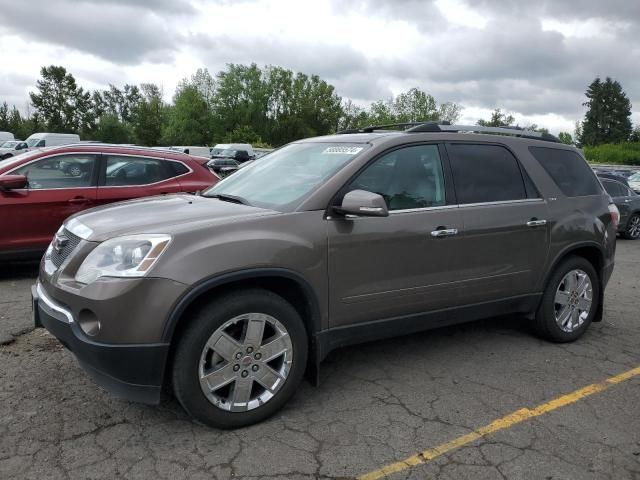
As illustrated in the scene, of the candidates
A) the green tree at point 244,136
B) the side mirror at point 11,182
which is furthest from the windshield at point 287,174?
the green tree at point 244,136

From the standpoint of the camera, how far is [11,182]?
6.32 meters

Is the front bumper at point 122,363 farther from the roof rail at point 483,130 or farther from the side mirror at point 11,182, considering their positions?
the side mirror at point 11,182

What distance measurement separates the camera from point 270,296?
323cm

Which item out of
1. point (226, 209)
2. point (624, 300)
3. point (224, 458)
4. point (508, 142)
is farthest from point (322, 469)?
point (624, 300)

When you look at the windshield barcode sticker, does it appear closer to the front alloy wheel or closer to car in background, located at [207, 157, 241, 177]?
car in background, located at [207, 157, 241, 177]

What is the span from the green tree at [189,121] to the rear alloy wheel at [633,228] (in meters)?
63.4

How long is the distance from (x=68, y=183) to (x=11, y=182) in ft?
2.02

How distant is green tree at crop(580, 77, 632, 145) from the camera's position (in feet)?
294

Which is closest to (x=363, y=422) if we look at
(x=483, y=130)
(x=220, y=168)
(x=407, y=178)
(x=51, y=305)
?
→ (x=407, y=178)

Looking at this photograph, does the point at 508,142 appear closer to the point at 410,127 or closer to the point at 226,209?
the point at 410,127

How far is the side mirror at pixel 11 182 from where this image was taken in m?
6.30

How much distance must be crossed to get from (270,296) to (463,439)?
134cm

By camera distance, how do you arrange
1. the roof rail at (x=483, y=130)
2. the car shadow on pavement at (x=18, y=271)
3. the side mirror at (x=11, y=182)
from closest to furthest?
the roof rail at (x=483, y=130) < the side mirror at (x=11, y=182) < the car shadow on pavement at (x=18, y=271)

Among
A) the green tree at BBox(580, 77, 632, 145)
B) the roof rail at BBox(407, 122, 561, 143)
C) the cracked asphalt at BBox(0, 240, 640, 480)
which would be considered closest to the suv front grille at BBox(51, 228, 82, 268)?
the cracked asphalt at BBox(0, 240, 640, 480)
